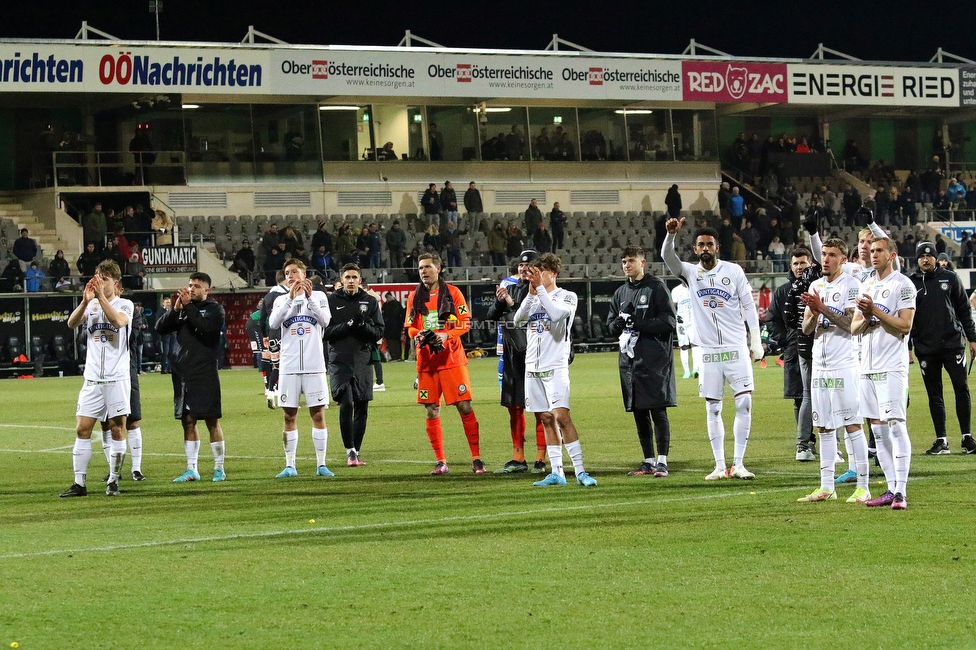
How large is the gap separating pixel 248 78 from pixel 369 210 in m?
6.40

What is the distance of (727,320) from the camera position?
12.5 m

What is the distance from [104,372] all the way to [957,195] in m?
48.5

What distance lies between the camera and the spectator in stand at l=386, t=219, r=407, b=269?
43.0 metres

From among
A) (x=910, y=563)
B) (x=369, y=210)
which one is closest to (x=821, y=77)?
(x=369, y=210)

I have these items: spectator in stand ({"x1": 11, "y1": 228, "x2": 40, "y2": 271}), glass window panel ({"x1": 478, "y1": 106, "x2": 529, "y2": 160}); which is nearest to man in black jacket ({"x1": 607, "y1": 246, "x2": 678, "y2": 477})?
spectator in stand ({"x1": 11, "y1": 228, "x2": 40, "y2": 271})

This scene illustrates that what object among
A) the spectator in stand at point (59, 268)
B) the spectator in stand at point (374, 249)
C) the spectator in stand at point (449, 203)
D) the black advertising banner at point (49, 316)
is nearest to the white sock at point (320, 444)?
the black advertising banner at point (49, 316)

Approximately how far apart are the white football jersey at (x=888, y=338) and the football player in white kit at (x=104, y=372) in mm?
6894

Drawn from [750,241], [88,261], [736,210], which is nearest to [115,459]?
[88,261]

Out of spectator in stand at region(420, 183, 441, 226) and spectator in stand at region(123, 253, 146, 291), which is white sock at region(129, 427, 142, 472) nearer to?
spectator in stand at region(123, 253, 146, 291)

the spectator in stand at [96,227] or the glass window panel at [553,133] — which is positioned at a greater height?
the glass window panel at [553,133]

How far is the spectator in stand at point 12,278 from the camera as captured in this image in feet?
119

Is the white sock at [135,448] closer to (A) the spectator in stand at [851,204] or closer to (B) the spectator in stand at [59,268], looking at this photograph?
(B) the spectator in stand at [59,268]

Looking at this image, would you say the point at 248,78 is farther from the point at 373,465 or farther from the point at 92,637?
the point at 92,637

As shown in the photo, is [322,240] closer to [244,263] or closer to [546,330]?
[244,263]
